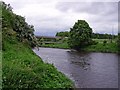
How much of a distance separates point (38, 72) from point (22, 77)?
105 inches

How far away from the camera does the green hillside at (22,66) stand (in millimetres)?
16000

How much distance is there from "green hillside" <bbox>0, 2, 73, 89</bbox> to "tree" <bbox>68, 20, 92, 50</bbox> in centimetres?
7066

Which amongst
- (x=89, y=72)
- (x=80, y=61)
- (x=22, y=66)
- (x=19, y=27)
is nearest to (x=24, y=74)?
(x=22, y=66)

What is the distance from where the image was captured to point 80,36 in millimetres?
101125

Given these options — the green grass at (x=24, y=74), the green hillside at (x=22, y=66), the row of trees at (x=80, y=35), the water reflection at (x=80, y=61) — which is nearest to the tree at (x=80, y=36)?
the row of trees at (x=80, y=35)

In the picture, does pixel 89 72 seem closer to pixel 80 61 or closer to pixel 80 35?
pixel 80 61

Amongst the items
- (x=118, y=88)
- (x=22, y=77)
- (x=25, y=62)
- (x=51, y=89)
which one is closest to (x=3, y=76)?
(x=22, y=77)

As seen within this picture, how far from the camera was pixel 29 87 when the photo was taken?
15.9 metres

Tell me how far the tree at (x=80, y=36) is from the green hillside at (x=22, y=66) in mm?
70661

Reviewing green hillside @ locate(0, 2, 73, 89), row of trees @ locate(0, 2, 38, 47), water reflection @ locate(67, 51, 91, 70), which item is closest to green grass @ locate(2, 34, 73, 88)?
green hillside @ locate(0, 2, 73, 89)

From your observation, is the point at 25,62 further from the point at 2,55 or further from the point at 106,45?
the point at 106,45

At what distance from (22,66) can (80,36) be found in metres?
83.4

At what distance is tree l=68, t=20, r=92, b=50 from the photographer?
333 ft

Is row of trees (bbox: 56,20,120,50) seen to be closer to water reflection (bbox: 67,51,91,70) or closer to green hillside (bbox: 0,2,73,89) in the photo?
water reflection (bbox: 67,51,91,70)
